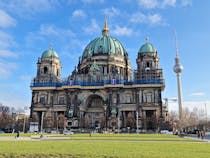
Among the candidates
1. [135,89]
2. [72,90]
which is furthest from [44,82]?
[135,89]

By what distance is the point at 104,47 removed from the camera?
9525cm

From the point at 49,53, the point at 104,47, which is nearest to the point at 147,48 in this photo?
the point at 104,47

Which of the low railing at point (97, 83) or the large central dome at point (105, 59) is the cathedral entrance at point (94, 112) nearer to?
the low railing at point (97, 83)

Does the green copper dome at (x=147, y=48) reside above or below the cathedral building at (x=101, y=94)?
above

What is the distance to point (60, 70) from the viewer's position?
96.9 metres

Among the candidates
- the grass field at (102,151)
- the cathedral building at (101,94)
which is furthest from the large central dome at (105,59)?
the grass field at (102,151)

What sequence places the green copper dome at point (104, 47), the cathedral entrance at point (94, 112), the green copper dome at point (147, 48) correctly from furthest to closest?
the green copper dome at point (104, 47)
the green copper dome at point (147, 48)
the cathedral entrance at point (94, 112)

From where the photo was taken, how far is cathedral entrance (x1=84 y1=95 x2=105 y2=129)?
83.6 m

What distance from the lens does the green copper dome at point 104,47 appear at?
9450 cm

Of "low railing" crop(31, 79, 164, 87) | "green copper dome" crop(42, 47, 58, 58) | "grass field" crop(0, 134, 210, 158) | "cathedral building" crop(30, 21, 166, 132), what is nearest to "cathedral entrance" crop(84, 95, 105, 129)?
"cathedral building" crop(30, 21, 166, 132)

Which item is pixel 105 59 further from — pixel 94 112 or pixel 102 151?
pixel 102 151

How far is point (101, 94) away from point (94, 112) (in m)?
7.99

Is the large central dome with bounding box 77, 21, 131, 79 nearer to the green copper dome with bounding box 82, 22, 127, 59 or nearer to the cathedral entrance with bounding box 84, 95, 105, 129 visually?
the green copper dome with bounding box 82, 22, 127, 59

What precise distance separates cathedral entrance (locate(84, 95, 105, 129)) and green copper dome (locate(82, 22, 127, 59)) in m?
19.2
